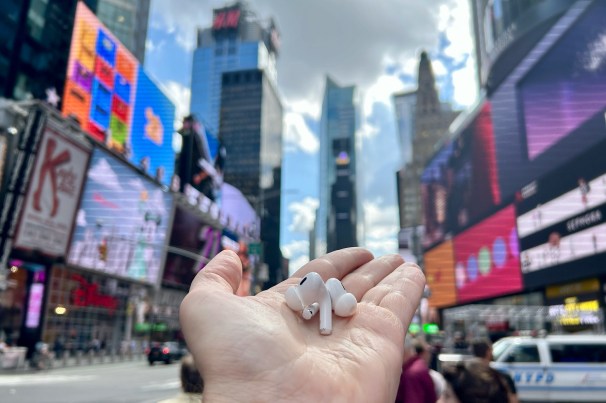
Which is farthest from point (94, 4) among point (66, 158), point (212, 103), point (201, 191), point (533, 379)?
point (212, 103)

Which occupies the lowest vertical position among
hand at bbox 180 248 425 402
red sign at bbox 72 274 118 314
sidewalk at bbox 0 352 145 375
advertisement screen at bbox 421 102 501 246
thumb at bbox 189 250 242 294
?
sidewalk at bbox 0 352 145 375

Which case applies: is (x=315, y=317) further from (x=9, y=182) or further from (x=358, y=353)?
(x=9, y=182)

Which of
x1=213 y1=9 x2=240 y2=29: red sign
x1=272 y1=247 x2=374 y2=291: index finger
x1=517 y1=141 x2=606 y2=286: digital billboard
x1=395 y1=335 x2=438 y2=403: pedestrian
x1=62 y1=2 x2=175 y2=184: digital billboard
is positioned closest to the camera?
x1=272 y1=247 x2=374 y2=291: index finger

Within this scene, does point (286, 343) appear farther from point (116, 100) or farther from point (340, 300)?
point (116, 100)

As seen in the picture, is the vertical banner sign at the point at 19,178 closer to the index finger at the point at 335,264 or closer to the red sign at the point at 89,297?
the red sign at the point at 89,297

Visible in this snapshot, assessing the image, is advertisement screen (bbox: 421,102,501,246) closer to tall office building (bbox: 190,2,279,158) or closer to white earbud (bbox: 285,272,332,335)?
white earbud (bbox: 285,272,332,335)

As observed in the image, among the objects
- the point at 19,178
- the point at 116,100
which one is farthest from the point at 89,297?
the point at 116,100

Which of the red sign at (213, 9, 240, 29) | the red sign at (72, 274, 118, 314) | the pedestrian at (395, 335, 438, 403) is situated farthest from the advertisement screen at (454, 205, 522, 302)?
the red sign at (213, 9, 240, 29)
